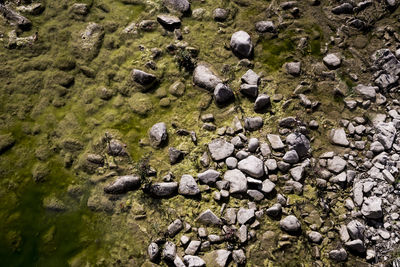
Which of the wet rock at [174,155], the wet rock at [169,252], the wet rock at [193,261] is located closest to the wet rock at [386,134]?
the wet rock at [174,155]

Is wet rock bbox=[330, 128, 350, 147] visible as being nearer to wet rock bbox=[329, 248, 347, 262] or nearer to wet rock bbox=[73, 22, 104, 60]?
wet rock bbox=[329, 248, 347, 262]

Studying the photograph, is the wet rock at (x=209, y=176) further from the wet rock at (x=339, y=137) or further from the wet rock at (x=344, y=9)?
the wet rock at (x=344, y=9)

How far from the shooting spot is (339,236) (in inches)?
179

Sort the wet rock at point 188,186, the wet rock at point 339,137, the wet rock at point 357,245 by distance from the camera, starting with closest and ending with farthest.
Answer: the wet rock at point 357,245, the wet rock at point 188,186, the wet rock at point 339,137

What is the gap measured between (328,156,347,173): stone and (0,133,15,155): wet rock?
6.11 m

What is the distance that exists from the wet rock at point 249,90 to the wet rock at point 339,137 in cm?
163

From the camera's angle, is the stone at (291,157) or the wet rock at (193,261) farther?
the stone at (291,157)

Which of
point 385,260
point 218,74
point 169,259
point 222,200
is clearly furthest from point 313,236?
point 218,74

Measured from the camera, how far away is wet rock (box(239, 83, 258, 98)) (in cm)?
551

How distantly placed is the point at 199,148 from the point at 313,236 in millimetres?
2427

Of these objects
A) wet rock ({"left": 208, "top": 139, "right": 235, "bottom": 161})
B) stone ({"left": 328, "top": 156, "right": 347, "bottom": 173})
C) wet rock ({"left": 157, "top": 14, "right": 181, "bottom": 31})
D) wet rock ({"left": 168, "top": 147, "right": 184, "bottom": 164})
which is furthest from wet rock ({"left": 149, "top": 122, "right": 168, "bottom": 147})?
stone ({"left": 328, "top": 156, "right": 347, "bottom": 173})

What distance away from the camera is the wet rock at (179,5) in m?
6.45

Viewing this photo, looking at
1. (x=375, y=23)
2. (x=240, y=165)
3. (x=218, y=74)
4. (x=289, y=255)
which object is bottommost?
(x=289, y=255)

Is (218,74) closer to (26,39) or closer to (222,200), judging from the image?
(222,200)
